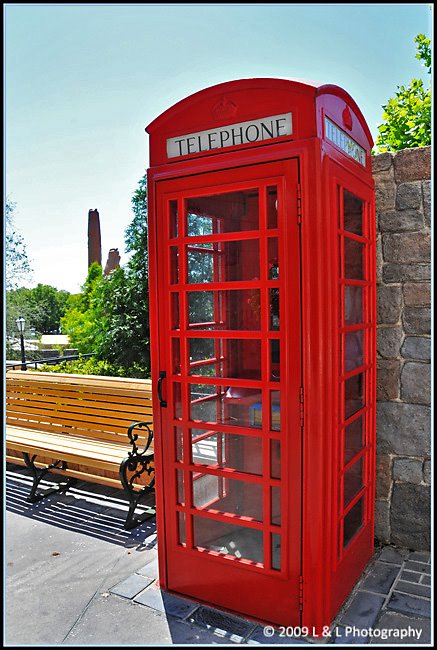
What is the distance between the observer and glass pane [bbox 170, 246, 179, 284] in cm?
306

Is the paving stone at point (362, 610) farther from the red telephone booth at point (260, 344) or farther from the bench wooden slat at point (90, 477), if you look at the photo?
the bench wooden slat at point (90, 477)

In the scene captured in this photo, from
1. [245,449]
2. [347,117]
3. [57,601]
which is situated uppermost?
[347,117]

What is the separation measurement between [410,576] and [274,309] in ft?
6.53

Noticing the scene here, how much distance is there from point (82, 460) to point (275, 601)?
7.49 ft

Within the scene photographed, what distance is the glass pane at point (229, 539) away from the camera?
115 inches

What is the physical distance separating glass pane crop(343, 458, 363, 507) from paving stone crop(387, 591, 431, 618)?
609 millimetres

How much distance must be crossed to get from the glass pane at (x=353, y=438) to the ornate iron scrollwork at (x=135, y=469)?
6.04 ft

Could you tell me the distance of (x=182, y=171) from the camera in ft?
9.79

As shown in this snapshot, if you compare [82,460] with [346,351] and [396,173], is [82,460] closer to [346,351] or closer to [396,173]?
[346,351]

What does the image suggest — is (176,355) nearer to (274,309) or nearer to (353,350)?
(274,309)

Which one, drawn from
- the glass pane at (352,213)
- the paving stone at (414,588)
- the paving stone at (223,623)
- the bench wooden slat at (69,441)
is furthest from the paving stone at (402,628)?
the bench wooden slat at (69,441)

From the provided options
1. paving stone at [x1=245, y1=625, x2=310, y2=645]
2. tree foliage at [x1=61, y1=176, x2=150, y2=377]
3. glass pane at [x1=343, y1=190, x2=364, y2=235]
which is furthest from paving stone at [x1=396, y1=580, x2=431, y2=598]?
tree foliage at [x1=61, y1=176, x2=150, y2=377]

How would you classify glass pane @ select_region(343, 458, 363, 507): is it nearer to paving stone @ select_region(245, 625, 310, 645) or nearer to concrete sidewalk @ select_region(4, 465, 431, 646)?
concrete sidewalk @ select_region(4, 465, 431, 646)

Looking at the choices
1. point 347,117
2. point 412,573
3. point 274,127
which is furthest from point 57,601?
point 347,117
